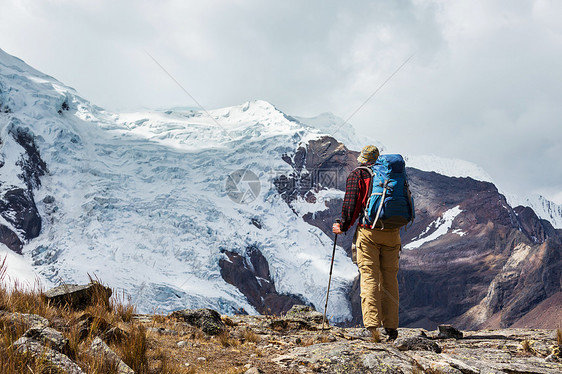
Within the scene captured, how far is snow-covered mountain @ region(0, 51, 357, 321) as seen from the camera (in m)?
80.6

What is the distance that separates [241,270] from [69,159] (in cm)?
5409

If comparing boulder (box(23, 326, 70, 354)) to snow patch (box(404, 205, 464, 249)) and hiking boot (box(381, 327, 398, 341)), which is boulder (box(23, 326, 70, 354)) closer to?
hiking boot (box(381, 327, 398, 341))

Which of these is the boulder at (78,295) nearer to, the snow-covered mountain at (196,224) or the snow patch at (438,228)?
the snow-covered mountain at (196,224)

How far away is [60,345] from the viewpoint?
9.64ft

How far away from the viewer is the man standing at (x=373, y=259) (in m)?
5.29

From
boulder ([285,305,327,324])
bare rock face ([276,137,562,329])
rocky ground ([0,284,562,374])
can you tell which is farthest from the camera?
bare rock face ([276,137,562,329])

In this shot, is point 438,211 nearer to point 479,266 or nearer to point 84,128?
point 479,266

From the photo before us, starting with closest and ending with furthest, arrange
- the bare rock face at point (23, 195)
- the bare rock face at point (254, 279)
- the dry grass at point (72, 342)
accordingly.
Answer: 1. the dry grass at point (72, 342)
2. the bare rock face at point (23, 195)
3. the bare rock face at point (254, 279)

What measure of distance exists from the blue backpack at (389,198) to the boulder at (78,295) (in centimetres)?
378

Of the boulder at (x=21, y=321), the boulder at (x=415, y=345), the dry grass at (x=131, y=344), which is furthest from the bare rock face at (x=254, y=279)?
the boulder at (x=21, y=321)

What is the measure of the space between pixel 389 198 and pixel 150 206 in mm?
94087

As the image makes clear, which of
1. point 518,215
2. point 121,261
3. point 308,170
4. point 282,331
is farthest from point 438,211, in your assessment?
point 282,331

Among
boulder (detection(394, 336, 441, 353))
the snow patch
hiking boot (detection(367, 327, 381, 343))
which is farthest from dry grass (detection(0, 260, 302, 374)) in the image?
the snow patch

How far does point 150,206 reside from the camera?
9331cm
